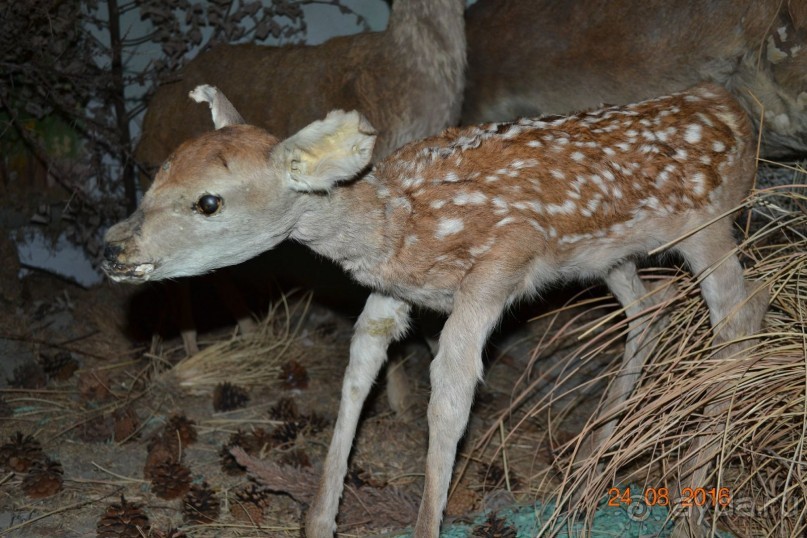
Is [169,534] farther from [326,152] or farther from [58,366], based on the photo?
[58,366]

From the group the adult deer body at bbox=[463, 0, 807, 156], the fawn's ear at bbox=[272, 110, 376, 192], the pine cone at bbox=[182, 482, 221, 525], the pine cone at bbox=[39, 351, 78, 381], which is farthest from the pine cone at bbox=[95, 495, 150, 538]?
the adult deer body at bbox=[463, 0, 807, 156]

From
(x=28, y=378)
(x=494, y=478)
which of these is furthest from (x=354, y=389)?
(x=28, y=378)

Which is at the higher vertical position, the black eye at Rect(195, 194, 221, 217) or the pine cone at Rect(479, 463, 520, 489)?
the black eye at Rect(195, 194, 221, 217)

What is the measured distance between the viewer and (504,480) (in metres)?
4.34

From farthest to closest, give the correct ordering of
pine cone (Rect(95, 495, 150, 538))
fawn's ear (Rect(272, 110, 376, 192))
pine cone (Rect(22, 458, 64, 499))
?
pine cone (Rect(22, 458, 64, 499)) < pine cone (Rect(95, 495, 150, 538)) < fawn's ear (Rect(272, 110, 376, 192))

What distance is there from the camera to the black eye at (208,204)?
3053mm

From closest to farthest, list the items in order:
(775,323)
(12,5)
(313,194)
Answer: (313,194) → (775,323) → (12,5)

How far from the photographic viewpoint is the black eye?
3053mm

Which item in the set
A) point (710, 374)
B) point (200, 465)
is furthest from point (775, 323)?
point (200, 465)

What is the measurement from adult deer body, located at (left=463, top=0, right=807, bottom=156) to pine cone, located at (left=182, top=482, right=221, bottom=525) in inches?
122

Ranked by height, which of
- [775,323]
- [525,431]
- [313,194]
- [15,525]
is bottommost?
[525,431]

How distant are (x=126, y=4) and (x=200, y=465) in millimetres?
3610

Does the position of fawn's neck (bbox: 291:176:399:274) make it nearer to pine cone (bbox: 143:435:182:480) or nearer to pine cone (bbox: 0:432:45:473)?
pine cone (bbox: 143:435:182:480)

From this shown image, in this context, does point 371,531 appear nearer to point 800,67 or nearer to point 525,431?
point 525,431
